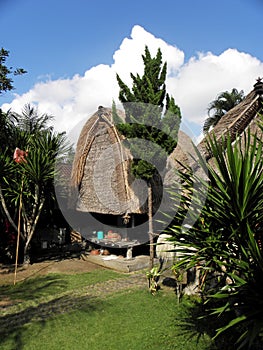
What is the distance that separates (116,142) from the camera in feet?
33.4

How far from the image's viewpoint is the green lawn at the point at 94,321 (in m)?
4.87

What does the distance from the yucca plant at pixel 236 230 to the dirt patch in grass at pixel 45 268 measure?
6.78m

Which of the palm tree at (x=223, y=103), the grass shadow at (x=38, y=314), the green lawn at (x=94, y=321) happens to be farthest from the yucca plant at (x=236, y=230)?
the palm tree at (x=223, y=103)

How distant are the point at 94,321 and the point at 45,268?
16.0 ft

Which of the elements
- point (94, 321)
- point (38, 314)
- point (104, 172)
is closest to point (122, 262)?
point (104, 172)

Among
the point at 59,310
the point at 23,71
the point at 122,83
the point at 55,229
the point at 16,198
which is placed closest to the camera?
the point at 59,310

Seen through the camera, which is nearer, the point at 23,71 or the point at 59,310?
the point at 59,310

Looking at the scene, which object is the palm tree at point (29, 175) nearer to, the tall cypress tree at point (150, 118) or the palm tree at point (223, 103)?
the tall cypress tree at point (150, 118)

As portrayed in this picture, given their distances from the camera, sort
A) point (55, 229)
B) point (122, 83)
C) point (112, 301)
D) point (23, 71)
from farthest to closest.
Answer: point (55, 229) < point (23, 71) < point (122, 83) < point (112, 301)

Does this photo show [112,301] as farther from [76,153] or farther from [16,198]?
[76,153]

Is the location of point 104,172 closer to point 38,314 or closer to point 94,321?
point 38,314

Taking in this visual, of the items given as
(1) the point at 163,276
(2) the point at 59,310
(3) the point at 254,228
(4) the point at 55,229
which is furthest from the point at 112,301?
(4) the point at 55,229

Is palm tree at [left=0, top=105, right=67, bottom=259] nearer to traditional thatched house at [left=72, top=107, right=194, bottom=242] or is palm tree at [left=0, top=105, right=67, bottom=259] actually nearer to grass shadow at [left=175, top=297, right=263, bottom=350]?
traditional thatched house at [left=72, top=107, right=194, bottom=242]

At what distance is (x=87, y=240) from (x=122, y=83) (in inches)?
297
